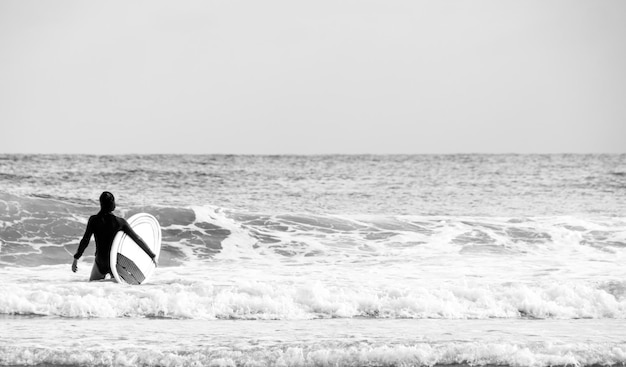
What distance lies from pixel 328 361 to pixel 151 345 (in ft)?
5.53

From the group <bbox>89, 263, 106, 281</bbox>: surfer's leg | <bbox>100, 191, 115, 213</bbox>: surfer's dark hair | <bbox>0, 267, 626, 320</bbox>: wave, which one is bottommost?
<bbox>0, 267, 626, 320</bbox>: wave

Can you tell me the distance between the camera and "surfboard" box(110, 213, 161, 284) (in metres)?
9.37

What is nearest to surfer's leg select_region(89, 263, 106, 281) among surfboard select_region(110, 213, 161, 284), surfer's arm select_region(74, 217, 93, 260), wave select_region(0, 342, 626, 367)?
surfboard select_region(110, 213, 161, 284)

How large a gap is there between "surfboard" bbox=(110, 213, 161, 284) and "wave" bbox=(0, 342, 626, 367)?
2509 millimetres

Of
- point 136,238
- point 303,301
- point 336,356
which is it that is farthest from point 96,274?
point 336,356

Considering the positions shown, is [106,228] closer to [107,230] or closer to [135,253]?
[107,230]

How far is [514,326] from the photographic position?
8547 mm

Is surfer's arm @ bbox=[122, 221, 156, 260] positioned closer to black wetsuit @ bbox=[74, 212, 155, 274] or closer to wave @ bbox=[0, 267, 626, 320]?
black wetsuit @ bbox=[74, 212, 155, 274]

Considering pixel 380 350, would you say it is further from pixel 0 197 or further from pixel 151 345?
pixel 0 197

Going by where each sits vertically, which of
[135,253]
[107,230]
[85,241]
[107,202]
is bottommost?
[135,253]

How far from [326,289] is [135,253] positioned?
241 cm

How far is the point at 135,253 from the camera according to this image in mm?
9609

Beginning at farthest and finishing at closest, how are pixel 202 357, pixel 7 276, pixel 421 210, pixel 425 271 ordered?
pixel 421 210, pixel 425 271, pixel 7 276, pixel 202 357

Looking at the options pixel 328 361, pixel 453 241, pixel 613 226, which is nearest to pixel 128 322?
pixel 328 361
